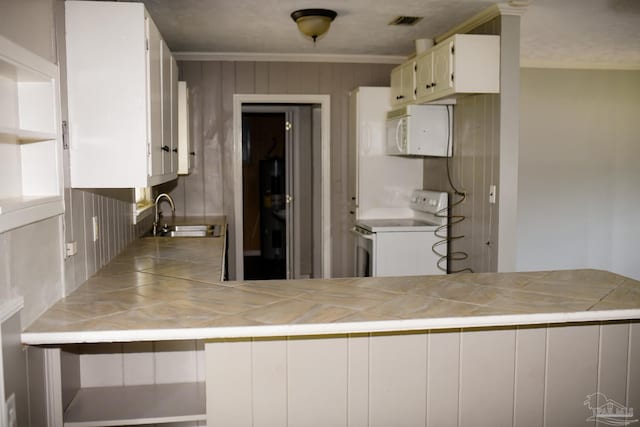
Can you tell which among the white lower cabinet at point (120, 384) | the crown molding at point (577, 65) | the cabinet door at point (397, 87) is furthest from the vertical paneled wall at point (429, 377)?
the crown molding at point (577, 65)

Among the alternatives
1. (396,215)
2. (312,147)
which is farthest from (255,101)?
(396,215)

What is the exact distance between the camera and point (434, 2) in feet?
11.7

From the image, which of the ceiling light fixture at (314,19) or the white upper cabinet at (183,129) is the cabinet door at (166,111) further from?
the white upper cabinet at (183,129)

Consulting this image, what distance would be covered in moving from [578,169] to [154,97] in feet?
16.5

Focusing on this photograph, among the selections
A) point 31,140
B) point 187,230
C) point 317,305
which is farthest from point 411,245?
point 31,140

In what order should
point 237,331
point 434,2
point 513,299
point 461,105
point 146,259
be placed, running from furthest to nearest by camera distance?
point 461,105
point 434,2
point 146,259
point 513,299
point 237,331

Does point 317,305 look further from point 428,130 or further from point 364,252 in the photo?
point 364,252

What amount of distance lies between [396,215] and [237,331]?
11.9ft

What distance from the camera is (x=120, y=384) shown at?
2127 mm

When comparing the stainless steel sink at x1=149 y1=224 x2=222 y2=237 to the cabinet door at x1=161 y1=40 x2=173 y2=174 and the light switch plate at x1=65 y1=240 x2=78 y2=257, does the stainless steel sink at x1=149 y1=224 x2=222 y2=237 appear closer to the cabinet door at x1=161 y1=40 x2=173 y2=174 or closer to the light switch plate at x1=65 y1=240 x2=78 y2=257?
the cabinet door at x1=161 y1=40 x2=173 y2=174

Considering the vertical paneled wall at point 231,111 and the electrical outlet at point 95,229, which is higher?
the vertical paneled wall at point 231,111

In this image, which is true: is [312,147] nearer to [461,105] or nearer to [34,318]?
[461,105]

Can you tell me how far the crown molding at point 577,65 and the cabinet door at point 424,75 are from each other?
201 cm

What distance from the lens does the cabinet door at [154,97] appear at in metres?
2.33
